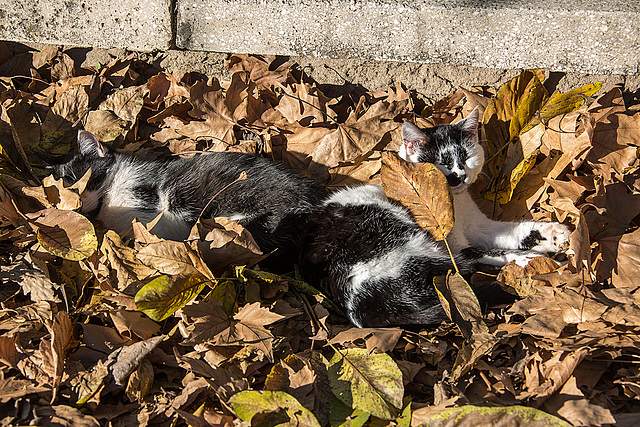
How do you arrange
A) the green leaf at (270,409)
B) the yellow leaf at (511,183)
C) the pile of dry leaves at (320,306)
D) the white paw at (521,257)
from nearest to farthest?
1. the green leaf at (270,409)
2. the pile of dry leaves at (320,306)
3. the white paw at (521,257)
4. the yellow leaf at (511,183)

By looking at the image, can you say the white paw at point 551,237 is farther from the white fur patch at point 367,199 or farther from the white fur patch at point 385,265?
the white fur patch at point 367,199

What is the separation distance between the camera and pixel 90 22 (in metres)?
2.60

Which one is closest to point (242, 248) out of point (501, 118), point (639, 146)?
point (501, 118)

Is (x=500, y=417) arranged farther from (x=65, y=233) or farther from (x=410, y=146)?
(x=65, y=233)

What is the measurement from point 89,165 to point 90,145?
0.35ft

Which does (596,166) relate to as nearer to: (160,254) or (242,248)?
(242,248)

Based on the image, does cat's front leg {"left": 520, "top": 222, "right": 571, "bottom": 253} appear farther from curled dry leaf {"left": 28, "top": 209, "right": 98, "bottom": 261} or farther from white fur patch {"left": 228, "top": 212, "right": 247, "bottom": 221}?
curled dry leaf {"left": 28, "top": 209, "right": 98, "bottom": 261}

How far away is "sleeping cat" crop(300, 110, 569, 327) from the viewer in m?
1.93

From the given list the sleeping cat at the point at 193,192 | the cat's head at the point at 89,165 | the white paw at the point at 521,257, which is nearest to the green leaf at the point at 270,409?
the sleeping cat at the point at 193,192

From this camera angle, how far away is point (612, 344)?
1.62 metres

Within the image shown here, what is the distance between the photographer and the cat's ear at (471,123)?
7.38ft

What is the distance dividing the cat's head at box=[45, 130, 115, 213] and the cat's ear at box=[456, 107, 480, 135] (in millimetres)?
1814

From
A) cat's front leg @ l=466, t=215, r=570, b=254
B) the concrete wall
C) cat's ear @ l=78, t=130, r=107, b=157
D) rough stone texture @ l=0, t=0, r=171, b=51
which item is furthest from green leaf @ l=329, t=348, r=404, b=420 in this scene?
rough stone texture @ l=0, t=0, r=171, b=51

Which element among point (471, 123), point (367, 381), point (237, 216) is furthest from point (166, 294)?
point (471, 123)
